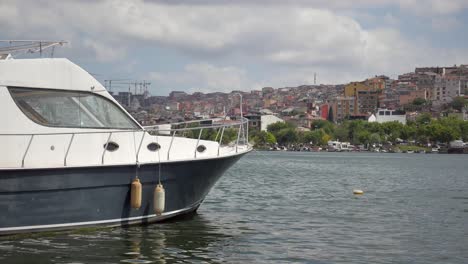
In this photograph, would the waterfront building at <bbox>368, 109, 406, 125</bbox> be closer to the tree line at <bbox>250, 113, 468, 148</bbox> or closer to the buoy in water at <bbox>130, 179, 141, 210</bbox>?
the tree line at <bbox>250, 113, 468, 148</bbox>

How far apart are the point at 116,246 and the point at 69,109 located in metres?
2.93

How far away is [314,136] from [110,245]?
5977 inches

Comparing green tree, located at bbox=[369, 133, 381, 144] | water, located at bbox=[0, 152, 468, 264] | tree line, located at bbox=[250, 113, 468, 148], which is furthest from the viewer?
green tree, located at bbox=[369, 133, 381, 144]

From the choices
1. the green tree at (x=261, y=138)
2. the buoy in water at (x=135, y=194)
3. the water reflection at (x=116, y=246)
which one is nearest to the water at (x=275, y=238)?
the water reflection at (x=116, y=246)

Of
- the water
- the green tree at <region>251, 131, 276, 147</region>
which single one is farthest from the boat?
the green tree at <region>251, 131, 276, 147</region>

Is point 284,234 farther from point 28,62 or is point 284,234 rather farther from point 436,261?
point 28,62

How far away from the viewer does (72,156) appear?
1477 cm

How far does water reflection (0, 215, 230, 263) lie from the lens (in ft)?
43.6

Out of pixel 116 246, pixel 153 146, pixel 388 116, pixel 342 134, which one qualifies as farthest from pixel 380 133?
pixel 116 246

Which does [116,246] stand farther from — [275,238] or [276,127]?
[276,127]

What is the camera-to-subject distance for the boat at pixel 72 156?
46.4ft

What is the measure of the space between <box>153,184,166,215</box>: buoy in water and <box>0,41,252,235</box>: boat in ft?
0.19

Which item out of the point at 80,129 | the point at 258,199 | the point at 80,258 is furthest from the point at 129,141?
the point at 258,199

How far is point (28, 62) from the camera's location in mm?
14766
